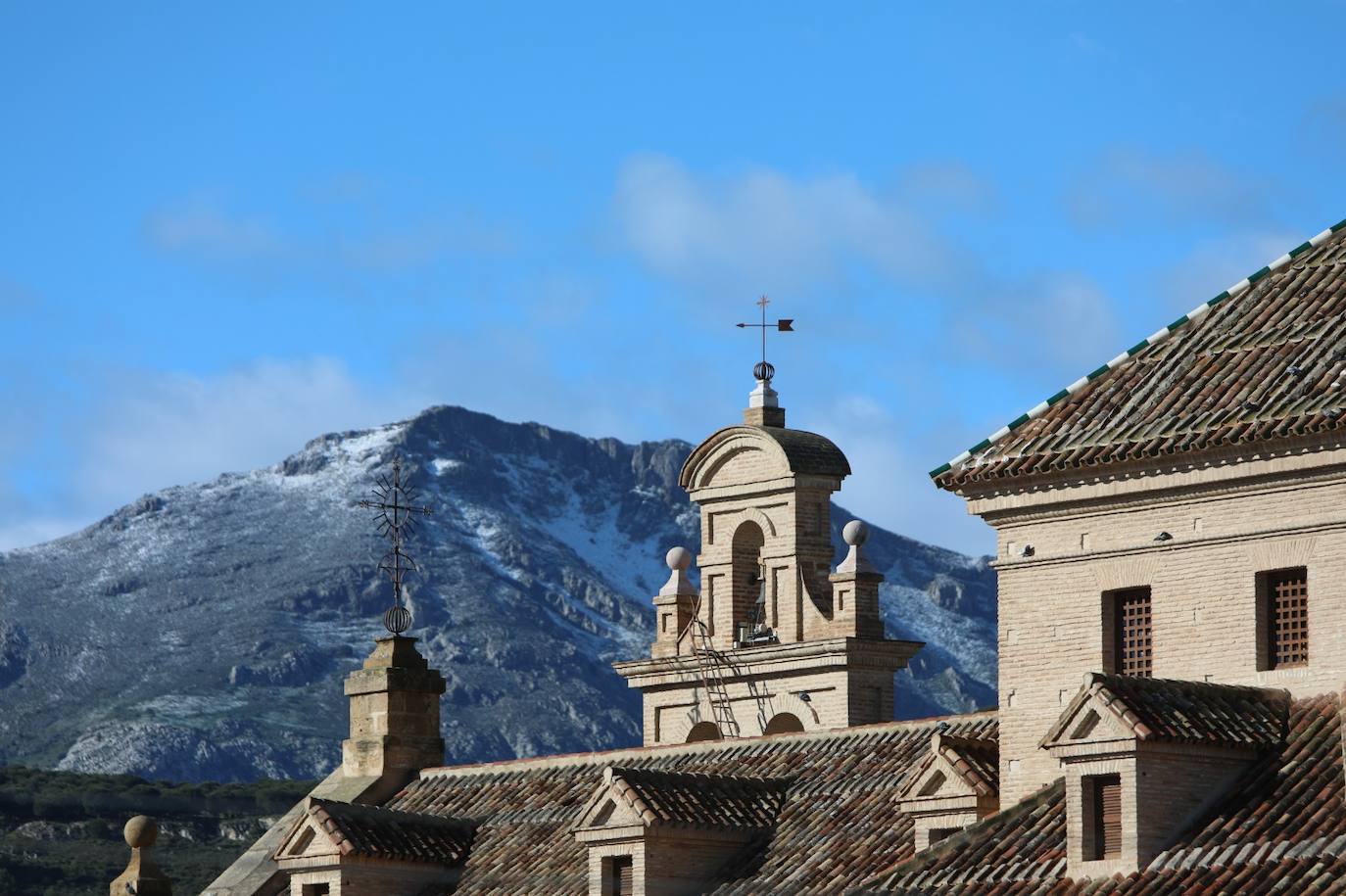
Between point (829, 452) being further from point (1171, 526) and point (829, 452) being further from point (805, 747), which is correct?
point (1171, 526)

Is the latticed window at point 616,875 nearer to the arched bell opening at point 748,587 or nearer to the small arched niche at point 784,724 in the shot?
the small arched niche at point 784,724

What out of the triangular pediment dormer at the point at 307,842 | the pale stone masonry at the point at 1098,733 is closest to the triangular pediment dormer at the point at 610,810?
the pale stone masonry at the point at 1098,733

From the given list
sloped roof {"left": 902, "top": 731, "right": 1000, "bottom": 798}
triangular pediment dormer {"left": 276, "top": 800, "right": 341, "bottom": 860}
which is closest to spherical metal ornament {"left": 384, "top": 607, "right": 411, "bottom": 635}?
triangular pediment dormer {"left": 276, "top": 800, "right": 341, "bottom": 860}

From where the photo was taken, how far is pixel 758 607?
55438 millimetres

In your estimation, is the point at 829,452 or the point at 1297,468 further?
the point at 829,452

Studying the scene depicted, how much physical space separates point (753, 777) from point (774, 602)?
15401 mm

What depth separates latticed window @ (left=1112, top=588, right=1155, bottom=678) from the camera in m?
32.3

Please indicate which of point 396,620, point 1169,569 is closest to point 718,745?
point 396,620

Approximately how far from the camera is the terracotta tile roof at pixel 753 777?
36375mm

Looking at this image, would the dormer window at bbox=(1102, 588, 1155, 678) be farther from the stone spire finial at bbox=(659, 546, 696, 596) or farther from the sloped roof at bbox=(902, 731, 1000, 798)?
the stone spire finial at bbox=(659, 546, 696, 596)

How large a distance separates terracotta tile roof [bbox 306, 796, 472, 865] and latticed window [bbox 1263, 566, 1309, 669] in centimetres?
1406

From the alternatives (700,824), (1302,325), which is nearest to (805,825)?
(700,824)

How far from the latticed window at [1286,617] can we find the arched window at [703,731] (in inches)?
941

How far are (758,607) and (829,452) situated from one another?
309 cm
